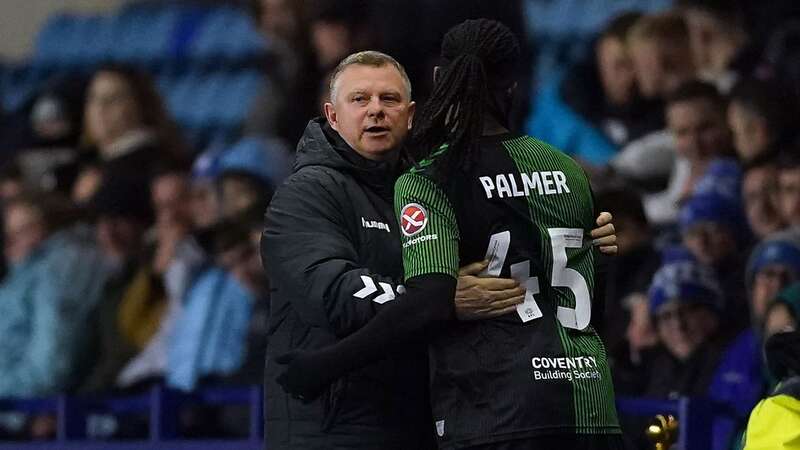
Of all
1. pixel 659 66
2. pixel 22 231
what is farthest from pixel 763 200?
pixel 22 231

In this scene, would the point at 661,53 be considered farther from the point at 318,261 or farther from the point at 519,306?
the point at 519,306

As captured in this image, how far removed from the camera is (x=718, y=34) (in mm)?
9750

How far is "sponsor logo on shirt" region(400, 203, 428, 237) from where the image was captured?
4.73 metres

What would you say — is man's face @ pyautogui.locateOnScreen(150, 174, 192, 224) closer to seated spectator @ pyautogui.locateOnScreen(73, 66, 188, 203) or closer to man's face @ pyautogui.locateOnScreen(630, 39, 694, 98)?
seated spectator @ pyautogui.locateOnScreen(73, 66, 188, 203)

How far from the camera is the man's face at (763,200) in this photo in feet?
27.8

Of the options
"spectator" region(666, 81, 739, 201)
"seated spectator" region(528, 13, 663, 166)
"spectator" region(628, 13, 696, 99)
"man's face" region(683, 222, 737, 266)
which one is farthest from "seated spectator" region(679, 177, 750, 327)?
"spectator" region(628, 13, 696, 99)

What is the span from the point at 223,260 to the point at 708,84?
2.59 metres

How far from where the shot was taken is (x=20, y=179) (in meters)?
12.5

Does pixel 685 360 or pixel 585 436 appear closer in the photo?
pixel 585 436

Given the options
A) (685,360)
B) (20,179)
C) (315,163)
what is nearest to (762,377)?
(685,360)

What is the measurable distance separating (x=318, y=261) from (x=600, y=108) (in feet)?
17.6

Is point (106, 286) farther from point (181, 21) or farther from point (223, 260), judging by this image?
point (181, 21)

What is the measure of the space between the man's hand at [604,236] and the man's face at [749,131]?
13.0 feet

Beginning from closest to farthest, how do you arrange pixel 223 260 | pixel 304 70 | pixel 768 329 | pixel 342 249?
pixel 342 249 → pixel 768 329 → pixel 223 260 → pixel 304 70
